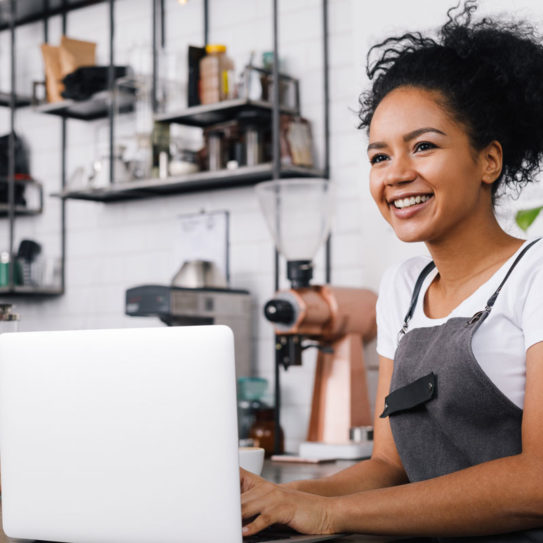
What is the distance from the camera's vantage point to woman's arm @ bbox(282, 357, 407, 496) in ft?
4.26

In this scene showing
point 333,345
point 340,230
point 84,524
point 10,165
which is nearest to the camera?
point 84,524

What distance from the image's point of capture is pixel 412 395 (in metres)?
1.23

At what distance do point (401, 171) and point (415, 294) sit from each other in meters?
0.23

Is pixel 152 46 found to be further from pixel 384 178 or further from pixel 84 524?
pixel 84 524

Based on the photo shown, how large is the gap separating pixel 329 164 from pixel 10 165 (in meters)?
1.46

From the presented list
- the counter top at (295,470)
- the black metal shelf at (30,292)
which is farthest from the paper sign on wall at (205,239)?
the counter top at (295,470)

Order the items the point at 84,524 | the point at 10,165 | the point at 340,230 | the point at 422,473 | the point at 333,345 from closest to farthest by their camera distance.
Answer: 1. the point at 84,524
2. the point at 422,473
3. the point at 333,345
4. the point at 340,230
5. the point at 10,165

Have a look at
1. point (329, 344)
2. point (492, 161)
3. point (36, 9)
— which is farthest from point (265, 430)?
point (36, 9)

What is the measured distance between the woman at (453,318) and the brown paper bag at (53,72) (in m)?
2.56

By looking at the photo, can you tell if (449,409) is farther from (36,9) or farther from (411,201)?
(36,9)

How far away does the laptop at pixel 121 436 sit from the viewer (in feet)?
3.07

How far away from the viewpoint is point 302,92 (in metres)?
3.24

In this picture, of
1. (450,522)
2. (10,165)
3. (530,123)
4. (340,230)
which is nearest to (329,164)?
(340,230)

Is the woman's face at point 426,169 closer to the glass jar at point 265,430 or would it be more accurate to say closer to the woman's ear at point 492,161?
the woman's ear at point 492,161
